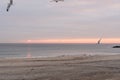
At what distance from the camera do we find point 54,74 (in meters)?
30.5

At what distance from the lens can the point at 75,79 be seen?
27.6 metres

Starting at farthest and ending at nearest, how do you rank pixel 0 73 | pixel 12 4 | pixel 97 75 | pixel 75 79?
1. pixel 0 73
2. pixel 97 75
3. pixel 75 79
4. pixel 12 4

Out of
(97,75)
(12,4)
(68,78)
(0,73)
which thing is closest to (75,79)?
(68,78)

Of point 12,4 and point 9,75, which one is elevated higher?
point 12,4

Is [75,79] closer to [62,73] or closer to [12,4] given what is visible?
[62,73]

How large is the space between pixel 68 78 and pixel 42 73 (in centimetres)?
367

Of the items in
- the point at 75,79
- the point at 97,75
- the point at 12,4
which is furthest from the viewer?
the point at 97,75

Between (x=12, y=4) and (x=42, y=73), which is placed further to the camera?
(x=42, y=73)

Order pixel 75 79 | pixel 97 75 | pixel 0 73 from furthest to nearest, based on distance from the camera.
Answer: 1. pixel 0 73
2. pixel 97 75
3. pixel 75 79

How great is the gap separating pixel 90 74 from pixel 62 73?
2.22 metres

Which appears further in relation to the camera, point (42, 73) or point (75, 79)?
point (42, 73)

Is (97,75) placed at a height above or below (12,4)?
below

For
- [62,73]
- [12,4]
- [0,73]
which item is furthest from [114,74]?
[12,4]

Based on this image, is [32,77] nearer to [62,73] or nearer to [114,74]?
[62,73]
